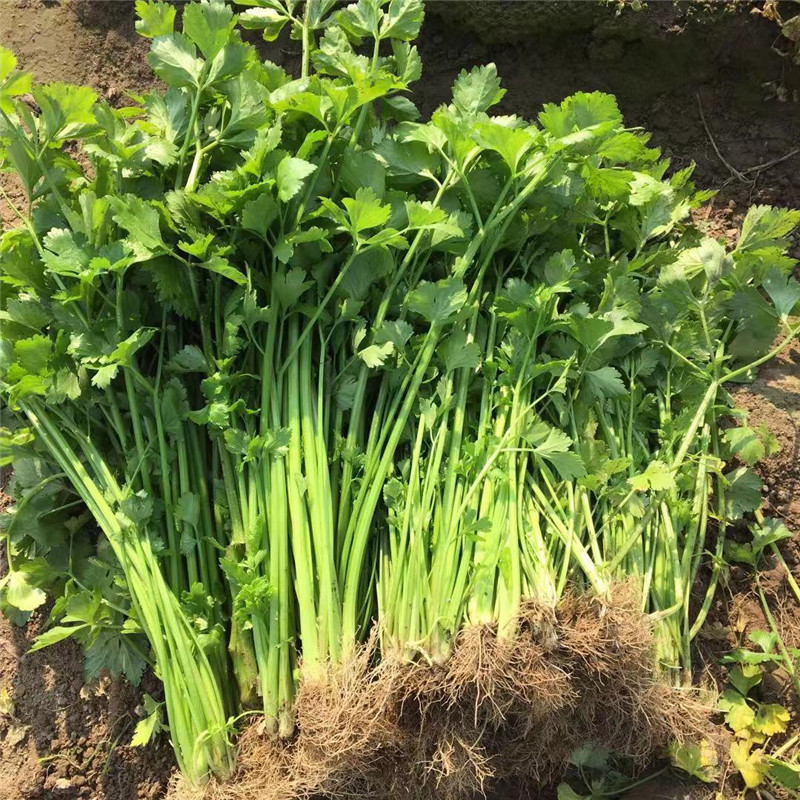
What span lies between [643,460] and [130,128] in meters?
1.65

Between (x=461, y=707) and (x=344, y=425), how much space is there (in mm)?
775

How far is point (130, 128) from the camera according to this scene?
1.75 m

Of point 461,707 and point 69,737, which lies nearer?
point 461,707

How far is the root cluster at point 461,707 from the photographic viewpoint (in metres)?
1.57

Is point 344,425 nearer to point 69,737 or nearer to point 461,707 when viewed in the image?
point 461,707

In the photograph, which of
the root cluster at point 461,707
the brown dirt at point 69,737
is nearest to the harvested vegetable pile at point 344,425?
the root cluster at point 461,707

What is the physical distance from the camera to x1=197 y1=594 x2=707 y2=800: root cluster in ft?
5.15

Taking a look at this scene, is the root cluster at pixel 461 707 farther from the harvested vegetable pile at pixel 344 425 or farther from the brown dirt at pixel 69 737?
the brown dirt at pixel 69 737

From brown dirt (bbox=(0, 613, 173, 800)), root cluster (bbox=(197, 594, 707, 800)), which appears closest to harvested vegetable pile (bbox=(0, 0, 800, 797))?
root cluster (bbox=(197, 594, 707, 800))

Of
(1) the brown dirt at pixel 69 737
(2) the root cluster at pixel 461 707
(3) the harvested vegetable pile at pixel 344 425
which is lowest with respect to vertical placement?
(1) the brown dirt at pixel 69 737

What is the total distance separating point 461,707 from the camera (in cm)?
162

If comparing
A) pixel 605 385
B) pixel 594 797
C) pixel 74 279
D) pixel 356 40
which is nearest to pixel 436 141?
pixel 356 40

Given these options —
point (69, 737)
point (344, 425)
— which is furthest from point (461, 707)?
point (69, 737)

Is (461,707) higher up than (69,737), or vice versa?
(461,707)
